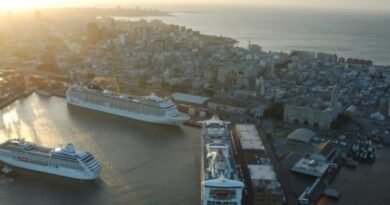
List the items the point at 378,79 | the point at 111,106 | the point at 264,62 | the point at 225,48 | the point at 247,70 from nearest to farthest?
1. the point at 111,106
2. the point at 247,70
3. the point at 378,79
4. the point at 264,62
5. the point at 225,48

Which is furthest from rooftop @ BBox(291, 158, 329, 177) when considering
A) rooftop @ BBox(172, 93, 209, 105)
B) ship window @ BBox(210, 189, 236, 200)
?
rooftop @ BBox(172, 93, 209, 105)

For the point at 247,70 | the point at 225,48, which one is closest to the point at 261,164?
the point at 247,70

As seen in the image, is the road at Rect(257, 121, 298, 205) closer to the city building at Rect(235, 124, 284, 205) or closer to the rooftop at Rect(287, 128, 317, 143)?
the city building at Rect(235, 124, 284, 205)

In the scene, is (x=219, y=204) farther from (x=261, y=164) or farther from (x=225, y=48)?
(x=225, y=48)

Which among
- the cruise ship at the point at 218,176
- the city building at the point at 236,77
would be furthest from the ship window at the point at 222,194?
the city building at the point at 236,77

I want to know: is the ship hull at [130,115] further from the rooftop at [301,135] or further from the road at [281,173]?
the rooftop at [301,135]

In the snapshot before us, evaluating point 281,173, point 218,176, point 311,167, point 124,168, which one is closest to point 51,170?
point 124,168
